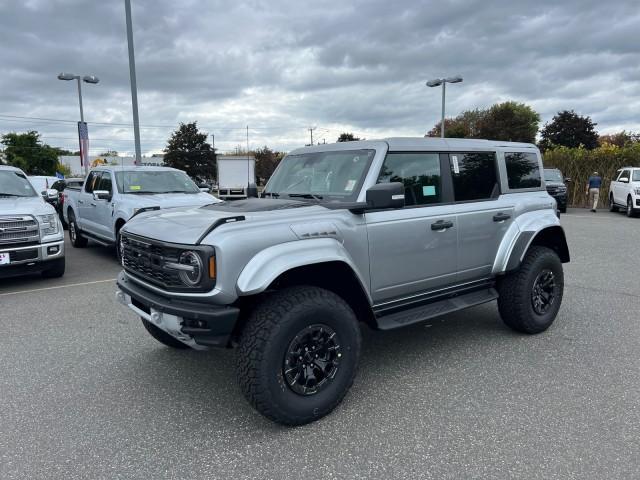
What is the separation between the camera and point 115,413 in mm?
3359

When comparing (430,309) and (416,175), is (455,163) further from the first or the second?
(430,309)

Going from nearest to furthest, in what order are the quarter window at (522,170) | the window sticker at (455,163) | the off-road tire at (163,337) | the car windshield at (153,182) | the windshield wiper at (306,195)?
the windshield wiper at (306,195), the off-road tire at (163,337), the window sticker at (455,163), the quarter window at (522,170), the car windshield at (153,182)

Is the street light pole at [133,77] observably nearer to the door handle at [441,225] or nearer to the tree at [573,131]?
the door handle at [441,225]

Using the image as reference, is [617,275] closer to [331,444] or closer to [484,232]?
[484,232]

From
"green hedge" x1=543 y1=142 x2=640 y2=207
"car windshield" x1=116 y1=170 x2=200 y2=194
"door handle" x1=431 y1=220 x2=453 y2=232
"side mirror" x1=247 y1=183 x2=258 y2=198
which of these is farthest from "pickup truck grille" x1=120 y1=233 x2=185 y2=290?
"green hedge" x1=543 y1=142 x2=640 y2=207

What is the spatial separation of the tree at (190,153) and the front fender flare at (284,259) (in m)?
51.6

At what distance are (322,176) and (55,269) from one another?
5389 millimetres

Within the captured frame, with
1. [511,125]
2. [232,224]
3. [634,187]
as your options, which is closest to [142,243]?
[232,224]

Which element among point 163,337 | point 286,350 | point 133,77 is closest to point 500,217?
point 286,350

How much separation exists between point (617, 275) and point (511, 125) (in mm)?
49502

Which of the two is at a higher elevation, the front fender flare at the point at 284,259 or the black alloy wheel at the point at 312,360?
the front fender flare at the point at 284,259

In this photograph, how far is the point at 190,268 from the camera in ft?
9.85

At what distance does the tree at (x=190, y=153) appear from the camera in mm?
52719

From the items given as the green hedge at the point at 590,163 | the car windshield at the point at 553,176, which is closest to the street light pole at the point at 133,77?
the car windshield at the point at 553,176
